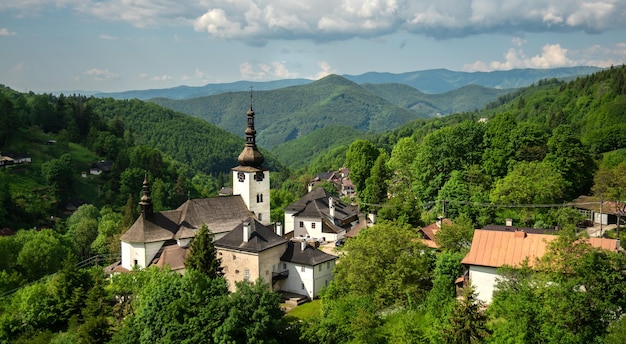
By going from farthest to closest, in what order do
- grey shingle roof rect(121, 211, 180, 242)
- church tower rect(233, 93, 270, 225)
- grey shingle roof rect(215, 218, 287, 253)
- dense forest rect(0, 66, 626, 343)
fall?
church tower rect(233, 93, 270, 225), grey shingle roof rect(121, 211, 180, 242), grey shingle roof rect(215, 218, 287, 253), dense forest rect(0, 66, 626, 343)

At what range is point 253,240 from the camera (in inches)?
1642

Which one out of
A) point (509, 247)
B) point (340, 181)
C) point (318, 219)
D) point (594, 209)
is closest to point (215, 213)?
point (318, 219)

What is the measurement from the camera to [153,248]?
44688 mm

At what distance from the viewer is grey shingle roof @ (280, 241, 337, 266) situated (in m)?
41.9

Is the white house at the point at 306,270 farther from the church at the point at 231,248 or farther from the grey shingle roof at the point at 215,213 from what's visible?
the grey shingle roof at the point at 215,213

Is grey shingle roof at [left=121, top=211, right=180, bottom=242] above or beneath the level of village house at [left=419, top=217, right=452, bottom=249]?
above

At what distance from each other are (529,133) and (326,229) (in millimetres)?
23891

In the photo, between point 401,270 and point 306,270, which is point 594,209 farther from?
point 306,270

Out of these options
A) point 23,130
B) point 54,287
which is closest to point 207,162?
point 23,130

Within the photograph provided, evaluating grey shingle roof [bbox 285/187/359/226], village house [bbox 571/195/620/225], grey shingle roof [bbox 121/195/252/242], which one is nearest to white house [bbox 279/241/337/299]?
grey shingle roof [bbox 121/195/252/242]

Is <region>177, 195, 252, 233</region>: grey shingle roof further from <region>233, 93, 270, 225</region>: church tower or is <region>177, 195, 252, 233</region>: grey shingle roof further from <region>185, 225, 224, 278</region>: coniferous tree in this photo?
<region>185, 225, 224, 278</region>: coniferous tree

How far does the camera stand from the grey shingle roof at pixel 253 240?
41.2 m

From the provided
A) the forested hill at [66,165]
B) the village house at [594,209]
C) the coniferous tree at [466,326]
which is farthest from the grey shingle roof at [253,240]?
the forested hill at [66,165]

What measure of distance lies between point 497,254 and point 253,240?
1852 cm
